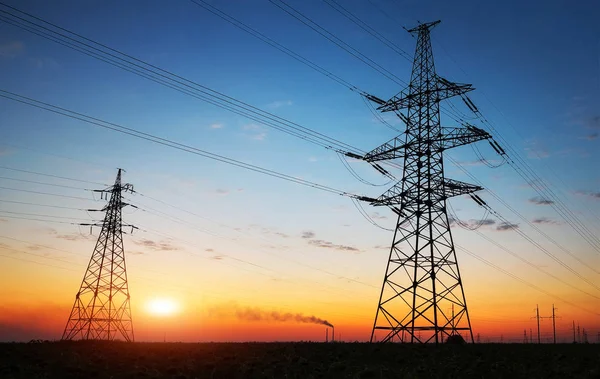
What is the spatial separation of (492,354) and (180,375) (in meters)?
20.8

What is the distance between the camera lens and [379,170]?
155ft

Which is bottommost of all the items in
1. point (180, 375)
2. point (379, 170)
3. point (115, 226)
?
point (180, 375)

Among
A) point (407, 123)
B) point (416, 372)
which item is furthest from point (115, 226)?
point (416, 372)

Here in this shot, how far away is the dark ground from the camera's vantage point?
83.9 feet

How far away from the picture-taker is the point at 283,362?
1136 inches

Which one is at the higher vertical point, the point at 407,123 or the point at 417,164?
the point at 407,123

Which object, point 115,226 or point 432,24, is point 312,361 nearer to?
point 432,24

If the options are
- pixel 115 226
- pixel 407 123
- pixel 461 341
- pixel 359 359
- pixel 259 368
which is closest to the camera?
pixel 259 368

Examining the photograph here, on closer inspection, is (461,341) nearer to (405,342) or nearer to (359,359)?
(405,342)

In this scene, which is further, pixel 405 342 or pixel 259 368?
pixel 405 342

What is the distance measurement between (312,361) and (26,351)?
55.8ft

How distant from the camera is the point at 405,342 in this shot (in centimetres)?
3872

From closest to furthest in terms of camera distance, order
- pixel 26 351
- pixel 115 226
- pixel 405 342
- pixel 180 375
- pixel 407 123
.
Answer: pixel 180 375
pixel 26 351
pixel 405 342
pixel 407 123
pixel 115 226

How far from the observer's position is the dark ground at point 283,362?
25.6m
